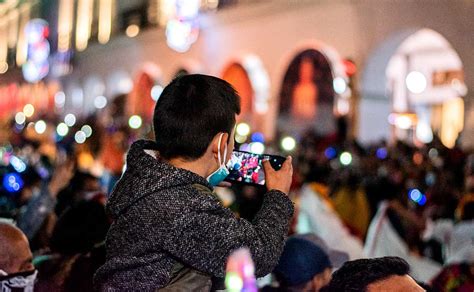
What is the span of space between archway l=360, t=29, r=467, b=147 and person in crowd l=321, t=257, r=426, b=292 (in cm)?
1529

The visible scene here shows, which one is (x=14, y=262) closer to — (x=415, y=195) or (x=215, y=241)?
(x=215, y=241)

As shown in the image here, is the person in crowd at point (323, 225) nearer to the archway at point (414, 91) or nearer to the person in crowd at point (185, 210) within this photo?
the person in crowd at point (185, 210)

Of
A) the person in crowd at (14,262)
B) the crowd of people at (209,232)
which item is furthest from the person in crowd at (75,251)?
the person in crowd at (14,262)

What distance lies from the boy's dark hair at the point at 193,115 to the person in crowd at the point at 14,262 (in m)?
1.33

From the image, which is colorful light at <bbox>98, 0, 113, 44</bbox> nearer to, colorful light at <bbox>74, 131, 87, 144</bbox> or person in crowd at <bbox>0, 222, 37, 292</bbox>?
colorful light at <bbox>74, 131, 87, 144</bbox>

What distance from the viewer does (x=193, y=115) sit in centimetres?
277

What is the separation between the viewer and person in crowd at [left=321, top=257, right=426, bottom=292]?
121 inches

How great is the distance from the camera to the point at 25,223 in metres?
6.07

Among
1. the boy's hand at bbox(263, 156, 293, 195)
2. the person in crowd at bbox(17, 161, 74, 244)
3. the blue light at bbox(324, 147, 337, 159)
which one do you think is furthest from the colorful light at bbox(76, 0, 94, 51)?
the boy's hand at bbox(263, 156, 293, 195)

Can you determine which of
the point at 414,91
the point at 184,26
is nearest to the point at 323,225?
the point at 414,91

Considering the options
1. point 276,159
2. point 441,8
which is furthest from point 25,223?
point 441,8

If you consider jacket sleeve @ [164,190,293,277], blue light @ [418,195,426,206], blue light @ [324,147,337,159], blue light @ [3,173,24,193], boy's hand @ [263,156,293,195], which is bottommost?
blue light @ [324,147,337,159]

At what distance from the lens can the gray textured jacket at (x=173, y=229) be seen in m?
2.71

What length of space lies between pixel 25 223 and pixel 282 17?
15.8 meters
